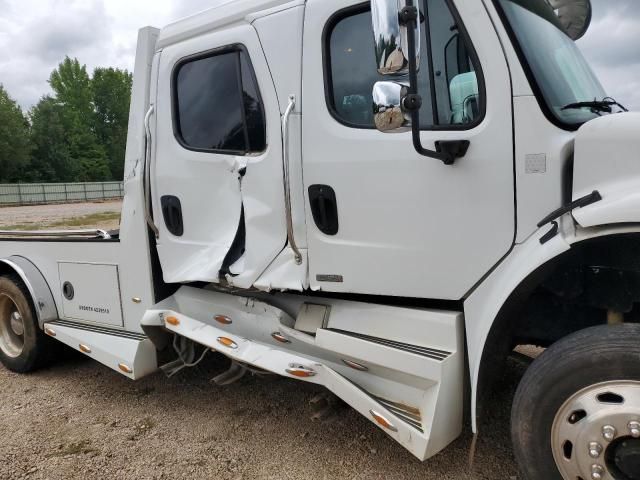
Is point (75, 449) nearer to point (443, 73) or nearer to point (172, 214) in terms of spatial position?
point (172, 214)

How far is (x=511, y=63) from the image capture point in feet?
7.09

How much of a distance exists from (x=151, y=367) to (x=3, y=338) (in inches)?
79.2

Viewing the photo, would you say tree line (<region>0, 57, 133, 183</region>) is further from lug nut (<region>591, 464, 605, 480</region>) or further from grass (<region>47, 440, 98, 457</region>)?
lug nut (<region>591, 464, 605, 480</region>)

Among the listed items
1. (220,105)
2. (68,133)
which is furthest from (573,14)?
(68,133)

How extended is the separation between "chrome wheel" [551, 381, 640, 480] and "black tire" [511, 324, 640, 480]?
3cm

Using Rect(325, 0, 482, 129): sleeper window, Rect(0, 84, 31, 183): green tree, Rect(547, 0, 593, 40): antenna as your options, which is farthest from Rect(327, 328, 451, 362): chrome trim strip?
Rect(0, 84, 31, 183): green tree

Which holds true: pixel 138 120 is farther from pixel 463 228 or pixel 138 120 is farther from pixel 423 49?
pixel 463 228

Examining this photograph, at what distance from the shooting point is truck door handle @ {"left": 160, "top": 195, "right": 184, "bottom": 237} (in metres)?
3.27

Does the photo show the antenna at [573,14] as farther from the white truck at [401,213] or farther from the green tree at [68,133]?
the green tree at [68,133]

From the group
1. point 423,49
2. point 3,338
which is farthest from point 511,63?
point 3,338

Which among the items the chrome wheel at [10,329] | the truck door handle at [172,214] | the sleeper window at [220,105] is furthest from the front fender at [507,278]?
the chrome wheel at [10,329]

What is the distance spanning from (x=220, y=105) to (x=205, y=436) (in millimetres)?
2046

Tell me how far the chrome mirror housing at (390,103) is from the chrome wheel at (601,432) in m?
1.24

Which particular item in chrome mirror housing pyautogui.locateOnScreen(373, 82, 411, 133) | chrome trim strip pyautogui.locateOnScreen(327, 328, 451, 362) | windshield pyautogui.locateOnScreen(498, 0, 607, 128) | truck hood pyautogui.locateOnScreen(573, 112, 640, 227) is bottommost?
chrome trim strip pyautogui.locateOnScreen(327, 328, 451, 362)
